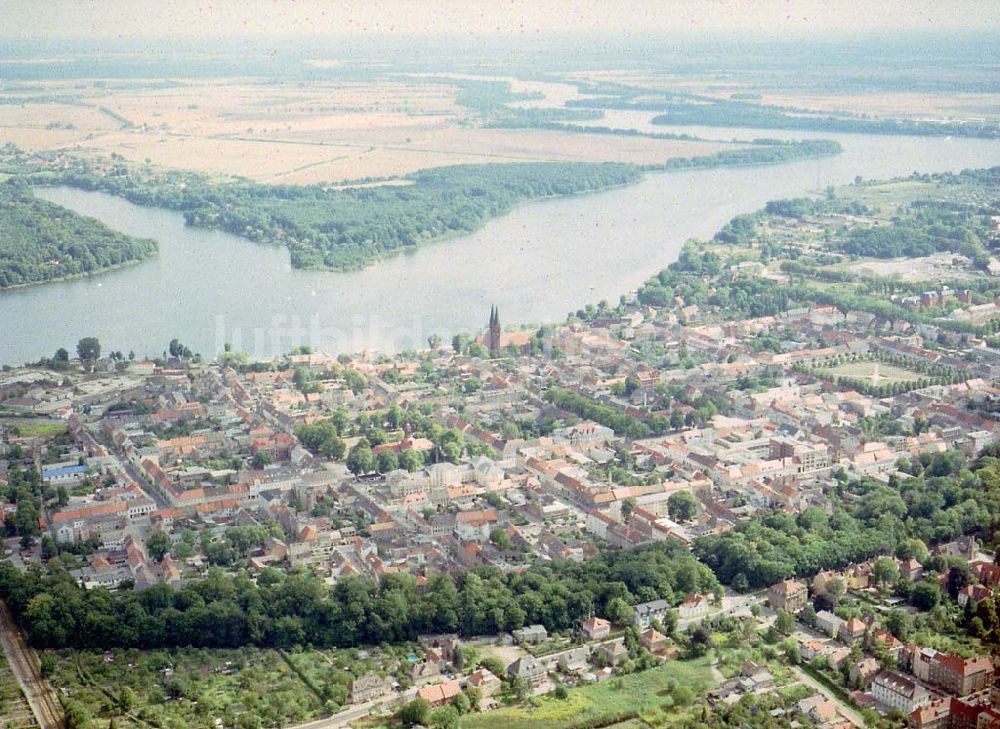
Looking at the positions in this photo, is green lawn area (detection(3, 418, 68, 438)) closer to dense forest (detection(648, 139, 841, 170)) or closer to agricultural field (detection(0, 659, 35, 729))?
agricultural field (detection(0, 659, 35, 729))

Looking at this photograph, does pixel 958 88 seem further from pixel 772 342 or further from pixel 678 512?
pixel 678 512

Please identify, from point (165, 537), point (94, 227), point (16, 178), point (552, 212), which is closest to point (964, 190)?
point (552, 212)

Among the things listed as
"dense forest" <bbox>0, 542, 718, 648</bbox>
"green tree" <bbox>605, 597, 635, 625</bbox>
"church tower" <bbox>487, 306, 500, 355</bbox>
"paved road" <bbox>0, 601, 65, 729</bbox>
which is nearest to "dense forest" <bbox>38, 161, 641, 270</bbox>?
"church tower" <bbox>487, 306, 500, 355</bbox>

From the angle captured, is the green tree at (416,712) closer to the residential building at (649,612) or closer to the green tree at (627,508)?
the residential building at (649,612)

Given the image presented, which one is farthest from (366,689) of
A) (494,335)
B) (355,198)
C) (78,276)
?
(355,198)

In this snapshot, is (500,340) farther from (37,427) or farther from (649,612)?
(649,612)
